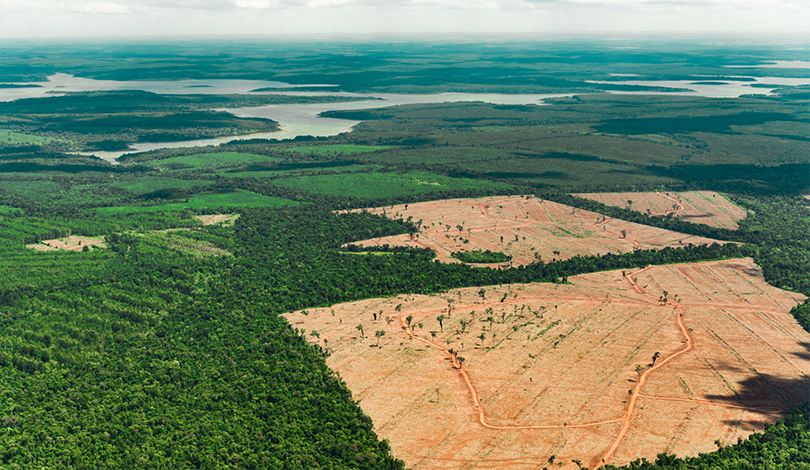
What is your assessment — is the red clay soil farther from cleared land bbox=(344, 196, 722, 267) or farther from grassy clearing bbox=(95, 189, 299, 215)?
grassy clearing bbox=(95, 189, 299, 215)

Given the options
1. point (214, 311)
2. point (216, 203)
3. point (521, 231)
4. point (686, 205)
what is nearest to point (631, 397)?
point (214, 311)

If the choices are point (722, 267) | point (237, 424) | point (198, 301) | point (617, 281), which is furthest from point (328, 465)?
point (722, 267)

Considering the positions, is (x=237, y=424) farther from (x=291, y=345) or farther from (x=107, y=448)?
(x=291, y=345)

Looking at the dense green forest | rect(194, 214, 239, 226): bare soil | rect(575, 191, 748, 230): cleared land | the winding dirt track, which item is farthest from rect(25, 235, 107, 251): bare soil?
rect(575, 191, 748, 230): cleared land

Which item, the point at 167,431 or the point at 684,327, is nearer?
the point at 167,431

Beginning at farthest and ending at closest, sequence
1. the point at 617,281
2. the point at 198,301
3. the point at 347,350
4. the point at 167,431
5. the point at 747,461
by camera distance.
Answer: the point at 617,281, the point at 198,301, the point at 347,350, the point at 167,431, the point at 747,461

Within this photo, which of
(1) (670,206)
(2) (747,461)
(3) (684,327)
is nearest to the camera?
(2) (747,461)

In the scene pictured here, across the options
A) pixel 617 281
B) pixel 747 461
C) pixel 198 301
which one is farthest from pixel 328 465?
pixel 617 281
